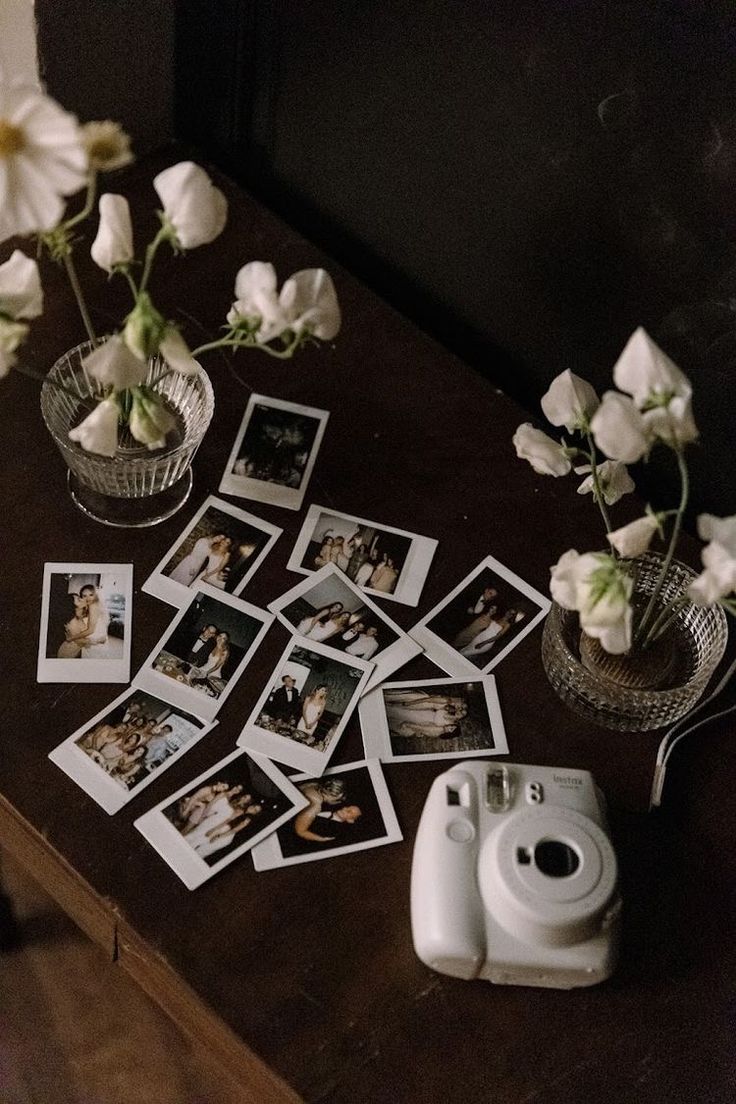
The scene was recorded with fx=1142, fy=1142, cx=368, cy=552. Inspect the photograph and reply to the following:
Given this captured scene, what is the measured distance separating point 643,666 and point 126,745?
46cm

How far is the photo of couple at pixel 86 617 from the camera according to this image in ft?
3.40

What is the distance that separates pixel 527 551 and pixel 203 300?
1.54 ft

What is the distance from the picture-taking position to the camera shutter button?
2.94ft

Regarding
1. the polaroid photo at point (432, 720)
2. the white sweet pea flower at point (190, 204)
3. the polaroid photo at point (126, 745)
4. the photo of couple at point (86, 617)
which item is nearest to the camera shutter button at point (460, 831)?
the polaroid photo at point (432, 720)

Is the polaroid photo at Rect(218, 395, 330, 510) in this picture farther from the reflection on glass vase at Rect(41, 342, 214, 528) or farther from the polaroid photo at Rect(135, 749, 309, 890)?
the polaroid photo at Rect(135, 749, 309, 890)

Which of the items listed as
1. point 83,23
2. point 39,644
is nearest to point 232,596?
point 39,644

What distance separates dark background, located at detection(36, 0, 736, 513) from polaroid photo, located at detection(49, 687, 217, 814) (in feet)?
1.81

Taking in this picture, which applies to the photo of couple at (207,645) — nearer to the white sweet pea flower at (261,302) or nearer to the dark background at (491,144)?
the white sweet pea flower at (261,302)

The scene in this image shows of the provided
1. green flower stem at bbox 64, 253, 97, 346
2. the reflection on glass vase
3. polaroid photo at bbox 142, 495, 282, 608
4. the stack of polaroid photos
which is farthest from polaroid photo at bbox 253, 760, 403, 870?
green flower stem at bbox 64, 253, 97, 346

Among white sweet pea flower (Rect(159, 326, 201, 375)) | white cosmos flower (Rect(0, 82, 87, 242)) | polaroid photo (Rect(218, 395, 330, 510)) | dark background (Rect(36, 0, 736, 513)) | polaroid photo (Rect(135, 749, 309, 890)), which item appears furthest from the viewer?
polaroid photo (Rect(218, 395, 330, 510))

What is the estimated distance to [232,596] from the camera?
1.09 meters

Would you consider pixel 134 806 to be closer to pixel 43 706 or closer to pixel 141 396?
pixel 43 706

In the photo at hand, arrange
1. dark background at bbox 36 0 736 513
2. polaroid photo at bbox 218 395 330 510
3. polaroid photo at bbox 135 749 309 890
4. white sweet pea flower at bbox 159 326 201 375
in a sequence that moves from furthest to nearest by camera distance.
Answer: polaroid photo at bbox 218 395 330 510 < dark background at bbox 36 0 736 513 < polaroid photo at bbox 135 749 309 890 < white sweet pea flower at bbox 159 326 201 375

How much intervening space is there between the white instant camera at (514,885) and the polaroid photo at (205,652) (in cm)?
23
